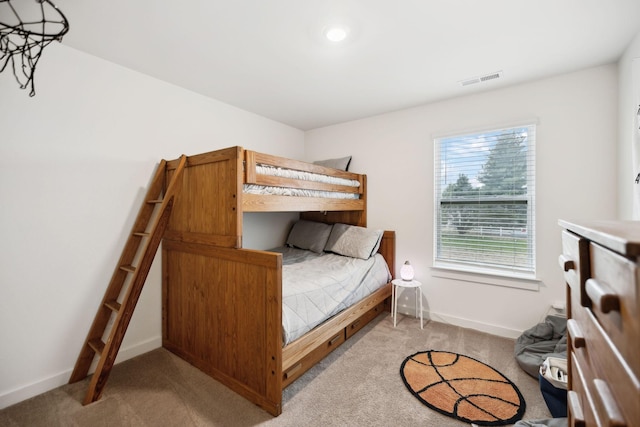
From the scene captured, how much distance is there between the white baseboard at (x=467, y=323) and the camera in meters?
2.73

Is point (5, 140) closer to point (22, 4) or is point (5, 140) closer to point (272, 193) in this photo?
point (22, 4)

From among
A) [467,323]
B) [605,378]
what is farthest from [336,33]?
[467,323]

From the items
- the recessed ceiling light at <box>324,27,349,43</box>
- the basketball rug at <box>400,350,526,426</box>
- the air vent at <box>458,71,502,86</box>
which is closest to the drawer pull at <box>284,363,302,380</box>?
the basketball rug at <box>400,350,526,426</box>

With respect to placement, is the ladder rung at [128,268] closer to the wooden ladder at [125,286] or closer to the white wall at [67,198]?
the wooden ladder at [125,286]

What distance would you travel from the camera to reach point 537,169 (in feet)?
8.57

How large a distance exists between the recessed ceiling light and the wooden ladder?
4.75 feet

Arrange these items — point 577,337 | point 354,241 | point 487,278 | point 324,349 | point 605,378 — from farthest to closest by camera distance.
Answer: point 354,241
point 487,278
point 324,349
point 577,337
point 605,378

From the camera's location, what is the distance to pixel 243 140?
3.36 metres

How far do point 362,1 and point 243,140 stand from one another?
2126 mm

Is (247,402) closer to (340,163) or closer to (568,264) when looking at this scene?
(568,264)

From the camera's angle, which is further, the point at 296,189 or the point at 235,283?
the point at 296,189

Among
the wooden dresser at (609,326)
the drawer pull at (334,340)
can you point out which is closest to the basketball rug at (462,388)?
the drawer pull at (334,340)

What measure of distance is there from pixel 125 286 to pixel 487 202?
3.48 m

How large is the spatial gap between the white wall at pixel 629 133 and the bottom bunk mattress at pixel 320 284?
6.66ft
